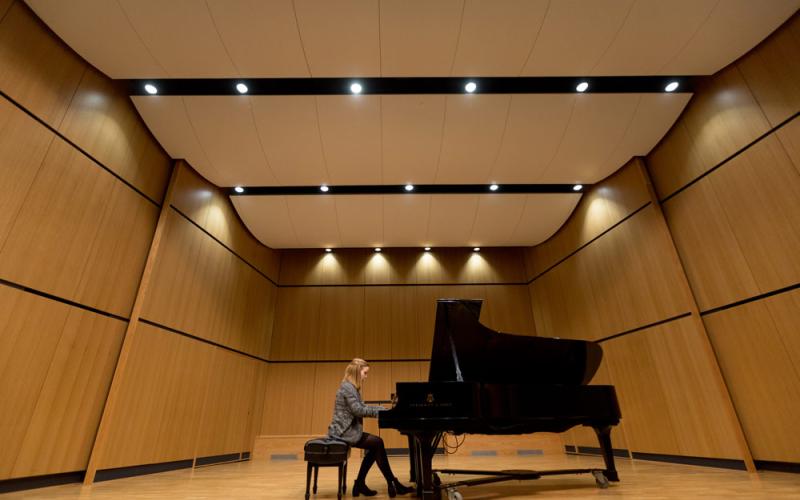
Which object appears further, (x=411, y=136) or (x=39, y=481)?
(x=411, y=136)

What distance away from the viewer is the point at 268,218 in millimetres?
6879

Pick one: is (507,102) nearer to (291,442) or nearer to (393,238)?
(393,238)

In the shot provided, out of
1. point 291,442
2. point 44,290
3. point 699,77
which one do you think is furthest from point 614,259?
point 44,290

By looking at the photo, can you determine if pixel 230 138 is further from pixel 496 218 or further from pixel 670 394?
pixel 670 394

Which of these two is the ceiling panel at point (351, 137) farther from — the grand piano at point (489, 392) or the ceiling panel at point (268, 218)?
the grand piano at point (489, 392)

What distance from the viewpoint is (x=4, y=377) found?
3.05m

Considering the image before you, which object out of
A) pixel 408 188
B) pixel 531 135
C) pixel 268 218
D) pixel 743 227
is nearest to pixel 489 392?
pixel 743 227

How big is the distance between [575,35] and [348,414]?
419cm

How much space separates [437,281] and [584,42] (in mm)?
5363

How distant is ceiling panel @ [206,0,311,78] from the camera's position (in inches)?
137

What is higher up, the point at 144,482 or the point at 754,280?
the point at 754,280

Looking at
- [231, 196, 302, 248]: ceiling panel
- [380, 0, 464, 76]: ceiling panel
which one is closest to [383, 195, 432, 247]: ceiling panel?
[231, 196, 302, 248]: ceiling panel

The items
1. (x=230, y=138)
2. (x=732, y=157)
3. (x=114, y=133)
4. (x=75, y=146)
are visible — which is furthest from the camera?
(x=230, y=138)

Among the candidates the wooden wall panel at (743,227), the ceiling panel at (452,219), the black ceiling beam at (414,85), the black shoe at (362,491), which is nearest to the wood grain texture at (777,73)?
the wooden wall panel at (743,227)
